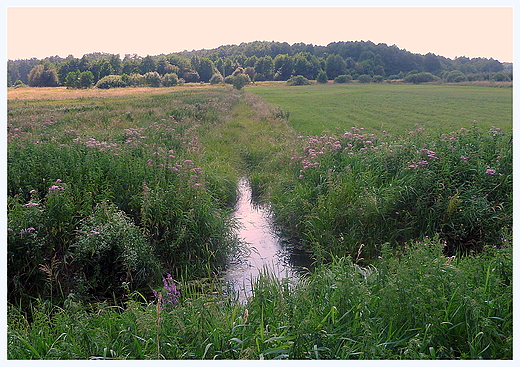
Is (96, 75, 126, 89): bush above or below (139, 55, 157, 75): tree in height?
below

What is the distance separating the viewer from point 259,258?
7.27 meters

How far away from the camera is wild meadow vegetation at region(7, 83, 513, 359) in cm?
322

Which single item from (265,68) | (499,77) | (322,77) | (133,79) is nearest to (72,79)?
(133,79)

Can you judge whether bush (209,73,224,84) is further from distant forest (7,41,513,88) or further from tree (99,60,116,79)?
tree (99,60,116,79)

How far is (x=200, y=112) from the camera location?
2064cm

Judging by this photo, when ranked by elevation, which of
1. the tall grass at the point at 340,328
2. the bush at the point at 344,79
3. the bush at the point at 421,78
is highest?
the bush at the point at 344,79

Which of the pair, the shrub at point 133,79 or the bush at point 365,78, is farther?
the bush at point 365,78

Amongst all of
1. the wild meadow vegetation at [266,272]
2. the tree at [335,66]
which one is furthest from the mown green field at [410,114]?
the tree at [335,66]

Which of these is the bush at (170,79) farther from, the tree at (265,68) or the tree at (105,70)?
the tree at (265,68)

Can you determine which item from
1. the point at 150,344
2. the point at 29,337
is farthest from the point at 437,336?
the point at 29,337

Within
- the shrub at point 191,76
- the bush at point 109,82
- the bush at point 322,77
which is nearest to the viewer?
the bush at point 109,82

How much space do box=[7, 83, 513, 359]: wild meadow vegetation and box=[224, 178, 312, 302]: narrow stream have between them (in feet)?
0.98

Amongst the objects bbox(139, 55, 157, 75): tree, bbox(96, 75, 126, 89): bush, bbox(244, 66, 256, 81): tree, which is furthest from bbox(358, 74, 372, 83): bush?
bbox(96, 75, 126, 89): bush

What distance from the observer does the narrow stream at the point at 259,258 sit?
6.32m
